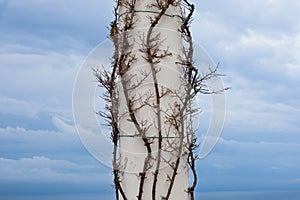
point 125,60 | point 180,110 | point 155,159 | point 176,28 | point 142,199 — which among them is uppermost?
point 176,28

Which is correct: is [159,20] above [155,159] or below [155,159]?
above

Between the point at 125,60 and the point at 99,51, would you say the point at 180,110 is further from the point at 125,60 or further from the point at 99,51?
the point at 99,51

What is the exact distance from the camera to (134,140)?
1.93 metres

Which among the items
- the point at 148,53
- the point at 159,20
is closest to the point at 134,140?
the point at 148,53

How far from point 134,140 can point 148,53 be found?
36 cm

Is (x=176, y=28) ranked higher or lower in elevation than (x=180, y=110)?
higher

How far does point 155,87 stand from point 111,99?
8.3 inches

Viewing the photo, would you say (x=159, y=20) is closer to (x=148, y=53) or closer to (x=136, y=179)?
(x=148, y=53)

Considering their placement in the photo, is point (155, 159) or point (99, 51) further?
point (99, 51)

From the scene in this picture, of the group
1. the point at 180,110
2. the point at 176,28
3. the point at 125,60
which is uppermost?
the point at 176,28

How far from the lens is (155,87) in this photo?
1.91 meters

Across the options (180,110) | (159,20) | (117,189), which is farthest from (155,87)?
(117,189)

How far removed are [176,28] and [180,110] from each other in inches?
14.0

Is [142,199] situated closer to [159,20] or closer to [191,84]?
[191,84]
